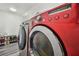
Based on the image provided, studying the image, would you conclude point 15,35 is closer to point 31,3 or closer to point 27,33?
point 27,33

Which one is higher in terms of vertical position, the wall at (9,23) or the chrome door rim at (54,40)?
the wall at (9,23)

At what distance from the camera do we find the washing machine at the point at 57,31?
892 mm

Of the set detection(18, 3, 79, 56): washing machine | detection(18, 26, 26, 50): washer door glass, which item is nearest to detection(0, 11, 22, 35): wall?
detection(18, 26, 26, 50): washer door glass

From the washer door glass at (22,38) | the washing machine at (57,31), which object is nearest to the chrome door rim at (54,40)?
the washing machine at (57,31)

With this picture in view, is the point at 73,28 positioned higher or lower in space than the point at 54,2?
lower

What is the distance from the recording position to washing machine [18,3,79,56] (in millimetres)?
892

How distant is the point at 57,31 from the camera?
0.95 metres

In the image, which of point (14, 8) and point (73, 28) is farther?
point (14, 8)

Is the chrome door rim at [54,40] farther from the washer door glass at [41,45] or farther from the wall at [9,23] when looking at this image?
the wall at [9,23]

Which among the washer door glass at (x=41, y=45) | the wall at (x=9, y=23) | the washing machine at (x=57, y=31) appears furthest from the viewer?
the wall at (x=9, y=23)

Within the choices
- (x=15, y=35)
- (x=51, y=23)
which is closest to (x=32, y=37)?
(x=15, y=35)

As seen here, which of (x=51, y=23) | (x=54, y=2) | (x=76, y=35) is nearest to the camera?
(x=76, y=35)

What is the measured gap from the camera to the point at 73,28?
2.94 ft

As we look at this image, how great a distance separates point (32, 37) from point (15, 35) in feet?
0.59
